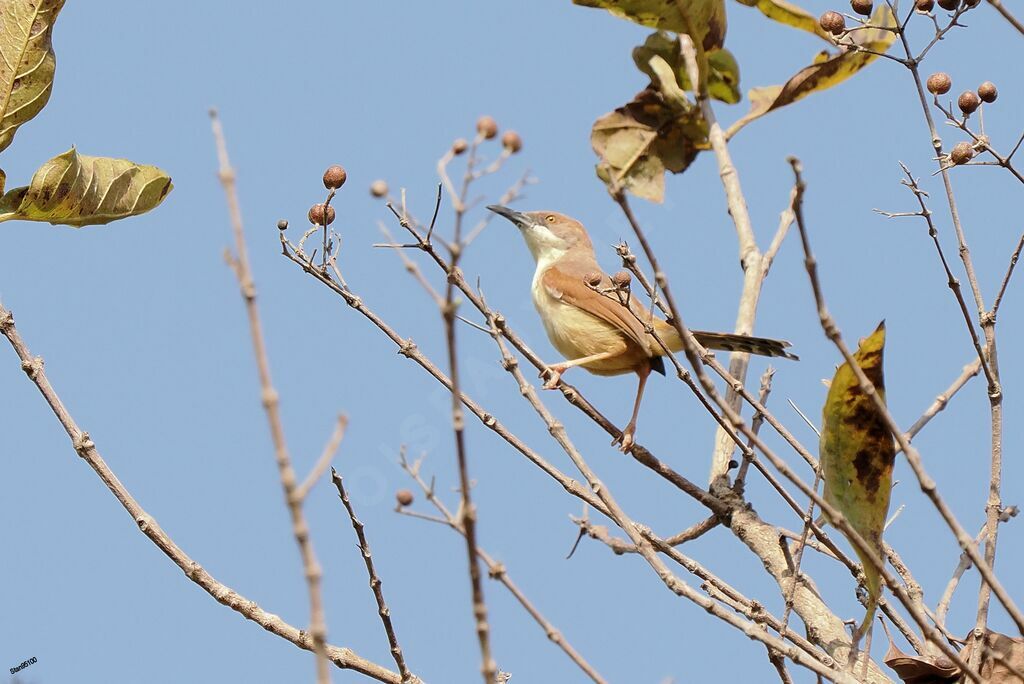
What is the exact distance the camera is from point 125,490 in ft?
9.99

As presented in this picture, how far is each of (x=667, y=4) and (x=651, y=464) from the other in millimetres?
1899

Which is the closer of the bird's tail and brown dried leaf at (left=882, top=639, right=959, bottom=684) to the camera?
brown dried leaf at (left=882, top=639, right=959, bottom=684)

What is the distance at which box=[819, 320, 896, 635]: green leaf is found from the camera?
2.72 m

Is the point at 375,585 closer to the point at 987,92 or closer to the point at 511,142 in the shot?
the point at 511,142

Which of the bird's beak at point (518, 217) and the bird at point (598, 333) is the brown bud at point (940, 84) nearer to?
the bird at point (598, 333)

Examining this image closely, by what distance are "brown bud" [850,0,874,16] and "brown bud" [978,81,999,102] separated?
0.43m

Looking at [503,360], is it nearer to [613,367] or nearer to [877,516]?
[877,516]

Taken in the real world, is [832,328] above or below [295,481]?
above

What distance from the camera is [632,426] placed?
18.0 ft

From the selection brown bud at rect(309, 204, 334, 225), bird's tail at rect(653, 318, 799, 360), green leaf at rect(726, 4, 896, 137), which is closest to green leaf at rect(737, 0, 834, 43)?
green leaf at rect(726, 4, 896, 137)

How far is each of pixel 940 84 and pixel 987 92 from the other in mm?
151

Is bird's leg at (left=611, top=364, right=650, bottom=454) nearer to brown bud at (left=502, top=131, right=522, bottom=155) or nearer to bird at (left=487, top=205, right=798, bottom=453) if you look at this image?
bird at (left=487, top=205, right=798, bottom=453)

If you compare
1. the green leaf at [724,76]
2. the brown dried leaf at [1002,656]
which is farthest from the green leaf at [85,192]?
the green leaf at [724,76]

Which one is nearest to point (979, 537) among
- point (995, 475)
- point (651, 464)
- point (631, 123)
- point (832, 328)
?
point (995, 475)
